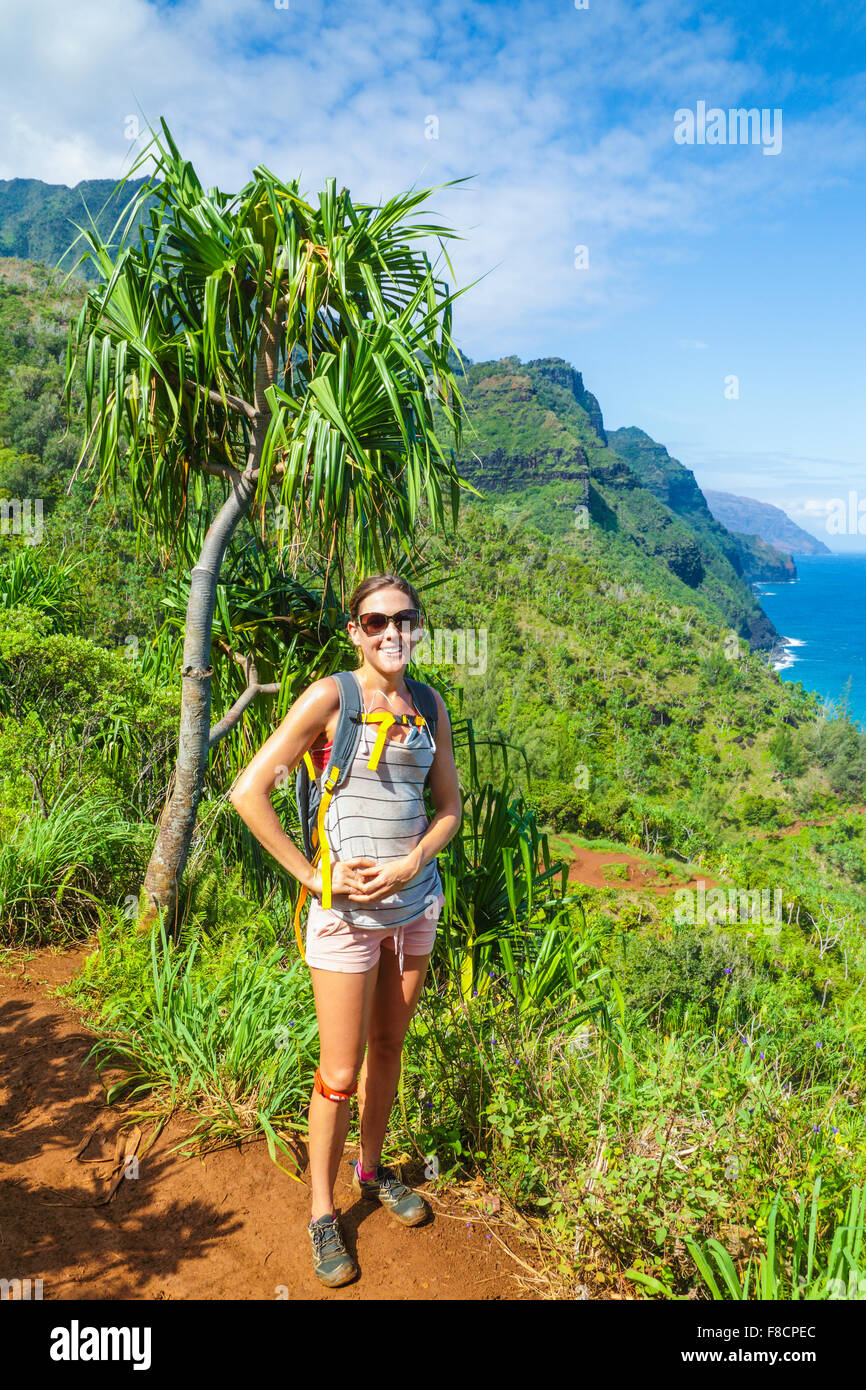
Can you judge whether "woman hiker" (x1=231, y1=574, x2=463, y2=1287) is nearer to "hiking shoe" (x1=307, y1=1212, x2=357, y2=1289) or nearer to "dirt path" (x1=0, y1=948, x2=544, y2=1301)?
"hiking shoe" (x1=307, y1=1212, x2=357, y2=1289)

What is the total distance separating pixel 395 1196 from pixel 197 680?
178 cm

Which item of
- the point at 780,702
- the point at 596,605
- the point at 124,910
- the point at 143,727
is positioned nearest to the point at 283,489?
the point at 124,910

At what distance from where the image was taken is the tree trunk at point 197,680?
112 inches

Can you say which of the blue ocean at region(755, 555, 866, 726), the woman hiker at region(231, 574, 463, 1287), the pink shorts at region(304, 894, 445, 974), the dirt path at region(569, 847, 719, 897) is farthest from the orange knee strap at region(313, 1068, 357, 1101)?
the blue ocean at region(755, 555, 866, 726)

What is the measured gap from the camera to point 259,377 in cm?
290

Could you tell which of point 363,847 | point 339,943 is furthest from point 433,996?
point 363,847

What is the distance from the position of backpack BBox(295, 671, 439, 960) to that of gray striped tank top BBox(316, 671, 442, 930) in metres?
0.01

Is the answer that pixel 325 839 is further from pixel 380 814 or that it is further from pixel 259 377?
pixel 259 377

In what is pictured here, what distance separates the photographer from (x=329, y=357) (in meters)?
2.51

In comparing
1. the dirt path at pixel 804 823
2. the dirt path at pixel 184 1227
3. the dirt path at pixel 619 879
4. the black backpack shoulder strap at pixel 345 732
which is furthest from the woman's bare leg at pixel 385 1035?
the dirt path at pixel 804 823

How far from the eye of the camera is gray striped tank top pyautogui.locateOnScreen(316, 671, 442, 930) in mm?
1644

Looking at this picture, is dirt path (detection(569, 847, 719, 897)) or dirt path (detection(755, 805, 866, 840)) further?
dirt path (detection(755, 805, 866, 840))

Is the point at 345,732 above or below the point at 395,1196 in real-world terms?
above
